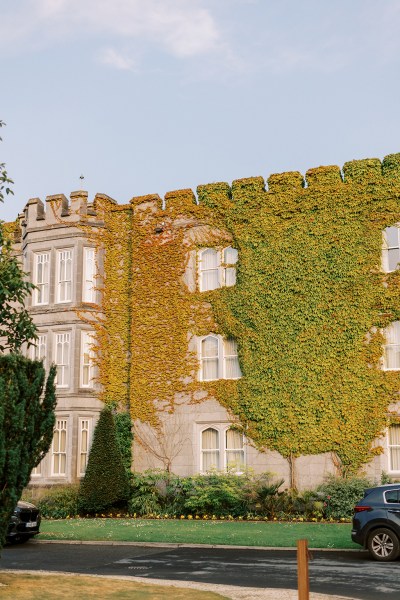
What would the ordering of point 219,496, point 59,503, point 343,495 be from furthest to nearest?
point 59,503, point 219,496, point 343,495

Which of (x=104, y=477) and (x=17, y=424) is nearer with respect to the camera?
(x=17, y=424)

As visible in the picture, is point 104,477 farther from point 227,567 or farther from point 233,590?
point 233,590

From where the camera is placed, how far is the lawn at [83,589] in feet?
Answer: 33.1

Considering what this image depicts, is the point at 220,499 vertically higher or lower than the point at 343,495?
lower

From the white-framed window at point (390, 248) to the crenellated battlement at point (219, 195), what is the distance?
66.9 inches

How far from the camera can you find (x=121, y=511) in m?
26.3

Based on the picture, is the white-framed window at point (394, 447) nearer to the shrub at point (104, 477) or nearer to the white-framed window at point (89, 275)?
the shrub at point (104, 477)

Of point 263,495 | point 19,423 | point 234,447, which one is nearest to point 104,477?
point 234,447

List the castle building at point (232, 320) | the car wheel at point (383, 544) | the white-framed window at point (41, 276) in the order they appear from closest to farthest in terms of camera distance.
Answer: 1. the car wheel at point (383, 544)
2. the castle building at point (232, 320)
3. the white-framed window at point (41, 276)

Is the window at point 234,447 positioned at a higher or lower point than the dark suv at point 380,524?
higher

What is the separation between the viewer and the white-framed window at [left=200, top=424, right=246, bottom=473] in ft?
86.2

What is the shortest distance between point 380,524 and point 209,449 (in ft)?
41.9

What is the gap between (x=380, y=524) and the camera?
48.0 feet

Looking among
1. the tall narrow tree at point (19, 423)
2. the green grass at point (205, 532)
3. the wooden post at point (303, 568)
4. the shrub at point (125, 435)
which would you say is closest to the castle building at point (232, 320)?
the shrub at point (125, 435)
